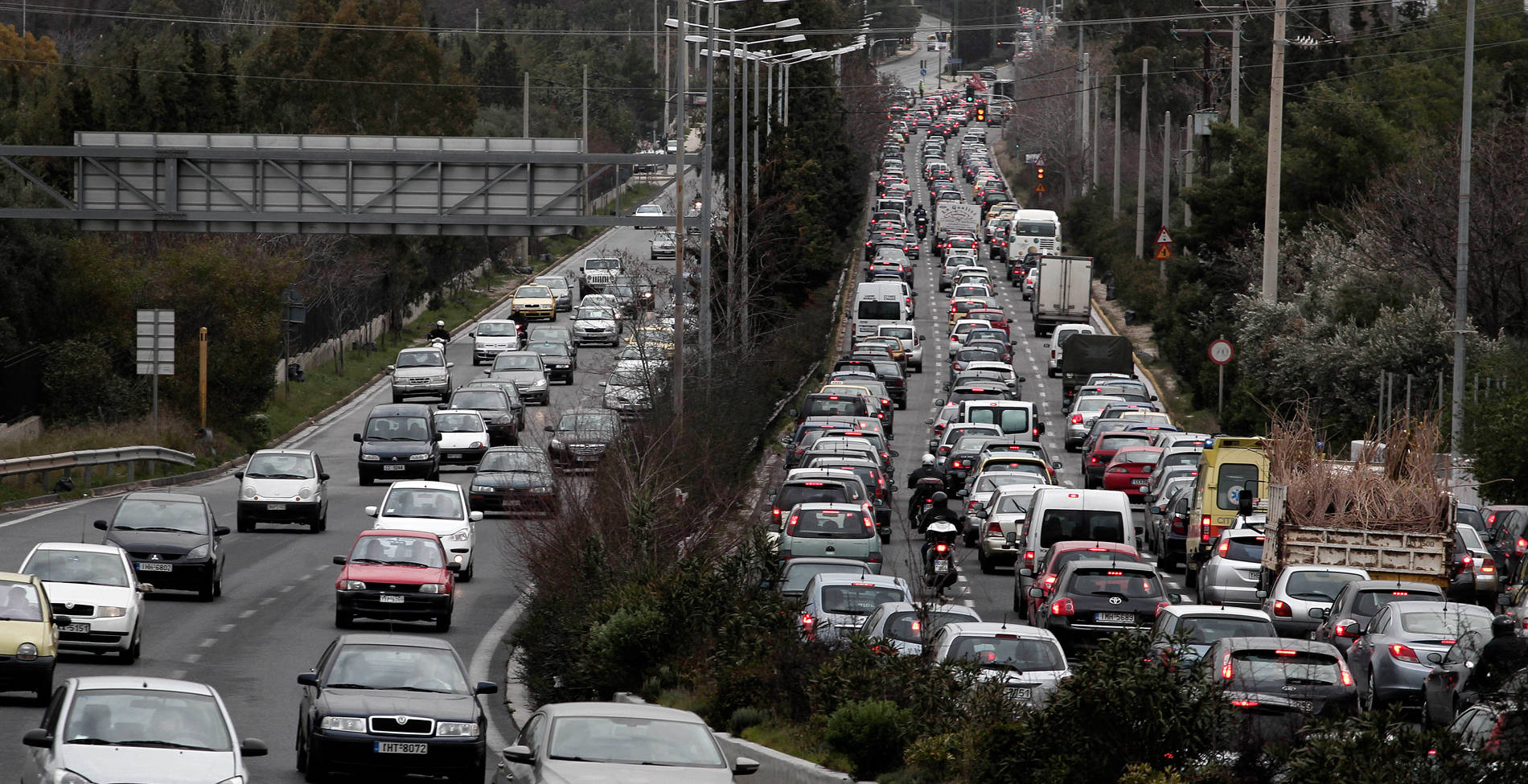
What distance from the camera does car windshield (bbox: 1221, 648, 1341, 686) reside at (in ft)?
53.3

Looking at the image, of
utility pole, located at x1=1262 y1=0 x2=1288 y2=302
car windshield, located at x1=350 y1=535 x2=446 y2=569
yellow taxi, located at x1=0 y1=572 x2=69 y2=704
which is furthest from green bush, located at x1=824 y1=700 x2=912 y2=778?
utility pole, located at x1=1262 y1=0 x2=1288 y2=302

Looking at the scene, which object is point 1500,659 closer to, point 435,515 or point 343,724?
point 343,724

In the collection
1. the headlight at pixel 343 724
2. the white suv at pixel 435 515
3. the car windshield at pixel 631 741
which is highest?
the car windshield at pixel 631 741

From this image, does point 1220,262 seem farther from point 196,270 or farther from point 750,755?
point 750,755

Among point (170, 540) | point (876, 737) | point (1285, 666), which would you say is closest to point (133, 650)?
point (170, 540)

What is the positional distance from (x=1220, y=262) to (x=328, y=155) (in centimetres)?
3014

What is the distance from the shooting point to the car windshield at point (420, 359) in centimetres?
5641

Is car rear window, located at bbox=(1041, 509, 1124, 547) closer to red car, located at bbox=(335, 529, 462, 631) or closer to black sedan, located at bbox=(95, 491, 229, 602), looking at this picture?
red car, located at bbox=(335, 529, 462, 631)

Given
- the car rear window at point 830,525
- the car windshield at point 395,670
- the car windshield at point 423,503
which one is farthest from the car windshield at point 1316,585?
the car windshield at point 423,503

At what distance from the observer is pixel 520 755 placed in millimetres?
12953

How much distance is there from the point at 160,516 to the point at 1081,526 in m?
12.3

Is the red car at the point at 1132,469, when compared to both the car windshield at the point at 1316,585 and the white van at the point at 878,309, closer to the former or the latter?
the car windshield at the point at 1316,585

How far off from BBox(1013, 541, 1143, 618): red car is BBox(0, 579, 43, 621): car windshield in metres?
10.7

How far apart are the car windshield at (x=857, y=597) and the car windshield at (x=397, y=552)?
685cm
